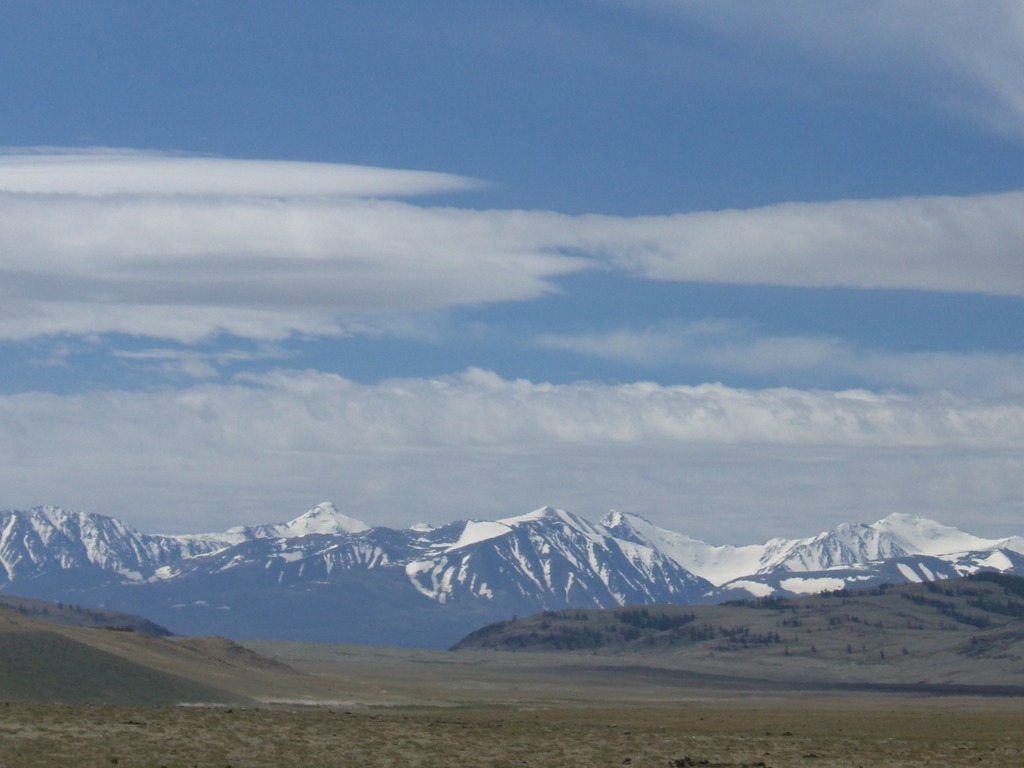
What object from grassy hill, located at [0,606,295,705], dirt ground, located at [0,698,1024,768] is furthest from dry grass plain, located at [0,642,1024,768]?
grassy hill, located at [0,606,295,705]

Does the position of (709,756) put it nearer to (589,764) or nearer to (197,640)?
(589,764)

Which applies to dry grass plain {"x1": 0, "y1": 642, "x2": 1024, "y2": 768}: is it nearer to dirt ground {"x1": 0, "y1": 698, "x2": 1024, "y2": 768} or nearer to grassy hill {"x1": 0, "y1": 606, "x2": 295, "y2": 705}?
dirt ground {"x1": 0, "y1": 698, "x2": 1024, "y2": 768}

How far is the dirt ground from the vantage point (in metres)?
55.1

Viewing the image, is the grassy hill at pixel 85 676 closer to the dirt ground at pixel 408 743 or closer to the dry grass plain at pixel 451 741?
the dry grass plain at pixel 451 741

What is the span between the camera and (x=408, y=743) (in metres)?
63.1

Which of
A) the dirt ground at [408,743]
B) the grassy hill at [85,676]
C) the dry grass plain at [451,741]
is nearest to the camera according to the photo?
the dirt ground at [408,743]

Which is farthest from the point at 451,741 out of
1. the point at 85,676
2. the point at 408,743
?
the point at 85,676

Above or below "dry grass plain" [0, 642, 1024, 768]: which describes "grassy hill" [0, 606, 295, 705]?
above

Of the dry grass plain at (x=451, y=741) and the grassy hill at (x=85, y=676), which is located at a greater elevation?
the grassy hill at (x=85, y=676)

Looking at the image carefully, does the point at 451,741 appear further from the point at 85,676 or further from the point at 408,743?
the point at 85,676

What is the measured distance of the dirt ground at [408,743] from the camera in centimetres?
5509

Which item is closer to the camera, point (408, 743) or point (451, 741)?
point (408, 743)

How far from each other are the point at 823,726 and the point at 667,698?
3084 inches

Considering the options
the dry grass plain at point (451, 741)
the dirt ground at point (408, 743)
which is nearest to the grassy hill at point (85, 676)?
the dry grass plain at point (451, 741)
